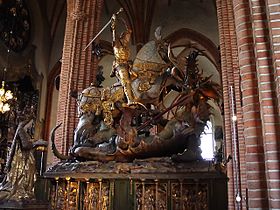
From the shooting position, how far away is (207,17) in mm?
14625

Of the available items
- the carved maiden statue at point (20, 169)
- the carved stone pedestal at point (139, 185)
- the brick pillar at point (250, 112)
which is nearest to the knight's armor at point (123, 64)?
the carved stone pedestal at point (139, 185)

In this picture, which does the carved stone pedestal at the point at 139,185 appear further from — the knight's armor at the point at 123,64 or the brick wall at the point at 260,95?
the brick wall at the point at 260,95

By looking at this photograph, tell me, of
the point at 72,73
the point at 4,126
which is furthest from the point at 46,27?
the point at 72,73

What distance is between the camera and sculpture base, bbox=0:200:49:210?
4320mm

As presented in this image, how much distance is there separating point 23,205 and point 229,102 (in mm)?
4862

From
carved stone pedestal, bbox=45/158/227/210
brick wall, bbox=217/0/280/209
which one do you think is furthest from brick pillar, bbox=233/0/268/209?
carved stone pedestal, bbox=45/158/227/210

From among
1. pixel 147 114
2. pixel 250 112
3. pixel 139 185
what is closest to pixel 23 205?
pixel 139 185

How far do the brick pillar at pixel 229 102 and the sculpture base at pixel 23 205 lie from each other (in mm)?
3608

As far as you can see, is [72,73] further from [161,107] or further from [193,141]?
[193,141]

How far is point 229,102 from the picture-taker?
757 cm

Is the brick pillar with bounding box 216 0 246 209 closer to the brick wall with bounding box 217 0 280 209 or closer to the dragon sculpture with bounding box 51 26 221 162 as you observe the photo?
the dragon sculpture with bounding box 51 26 221 162

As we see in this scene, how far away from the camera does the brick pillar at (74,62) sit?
318 inches

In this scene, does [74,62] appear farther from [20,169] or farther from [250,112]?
[250,112]

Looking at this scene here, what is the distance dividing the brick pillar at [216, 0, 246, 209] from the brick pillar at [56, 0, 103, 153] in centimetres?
326
